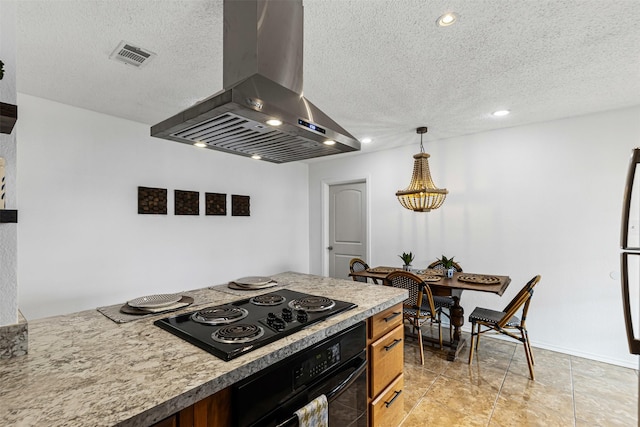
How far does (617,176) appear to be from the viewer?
2.90 m

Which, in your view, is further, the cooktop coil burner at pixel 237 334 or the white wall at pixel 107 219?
the white wall at pixel 107 219

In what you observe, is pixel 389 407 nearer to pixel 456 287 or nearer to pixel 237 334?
pixel 237 334

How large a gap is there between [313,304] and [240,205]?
112 inches

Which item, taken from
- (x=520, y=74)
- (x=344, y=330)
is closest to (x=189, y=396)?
(x=344, y=330)

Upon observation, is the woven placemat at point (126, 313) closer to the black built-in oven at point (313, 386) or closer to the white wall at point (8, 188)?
the white wall at point (8, 188)

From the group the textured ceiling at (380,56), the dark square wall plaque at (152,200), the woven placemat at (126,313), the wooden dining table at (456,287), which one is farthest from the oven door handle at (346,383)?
the dark square wall plaque at (152,200)

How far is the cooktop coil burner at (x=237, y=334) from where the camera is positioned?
1088 millimetres

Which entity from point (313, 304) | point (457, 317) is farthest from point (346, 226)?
point (313, 304)

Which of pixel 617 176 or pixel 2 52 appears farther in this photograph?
pixel 617 176

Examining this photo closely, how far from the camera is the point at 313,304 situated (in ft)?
5.00

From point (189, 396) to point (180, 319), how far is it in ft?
1.97

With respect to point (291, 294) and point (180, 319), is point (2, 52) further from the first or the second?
point (291, 294)

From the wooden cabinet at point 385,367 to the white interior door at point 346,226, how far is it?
2765mm

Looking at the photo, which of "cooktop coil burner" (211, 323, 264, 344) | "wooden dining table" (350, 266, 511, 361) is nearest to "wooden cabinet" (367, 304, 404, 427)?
"cooktop coil burner" (211, 323, 264, 344)
